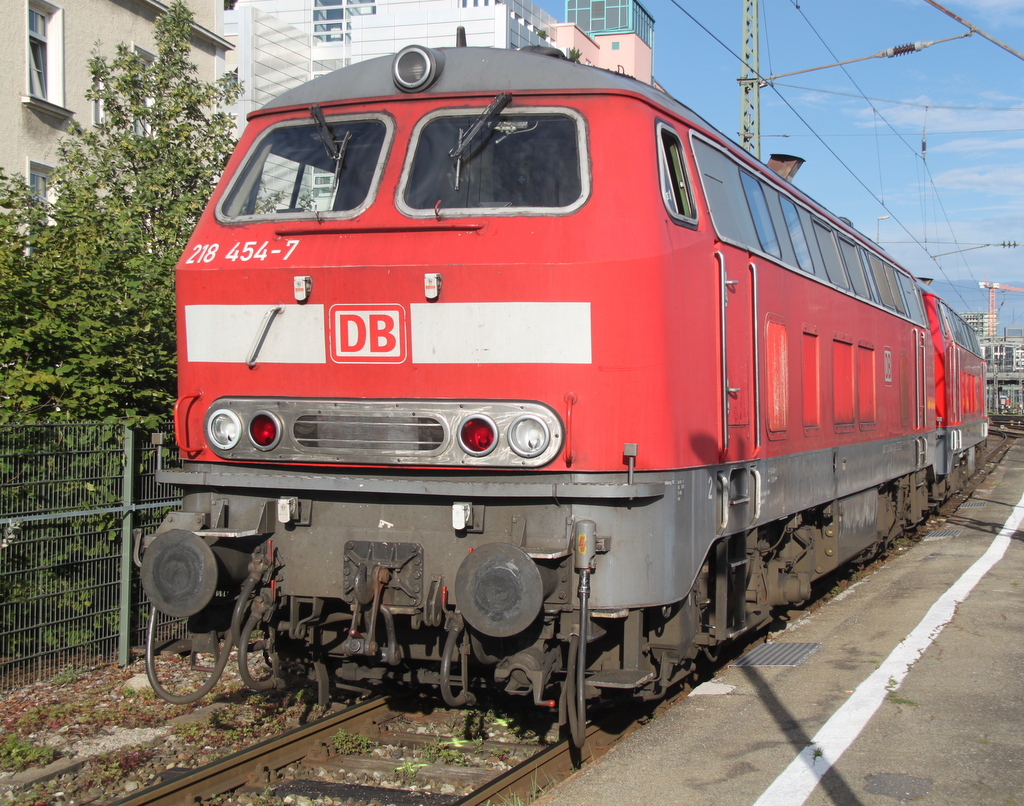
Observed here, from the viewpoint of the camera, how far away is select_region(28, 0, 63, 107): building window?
58.4ft

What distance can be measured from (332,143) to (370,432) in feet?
5.51

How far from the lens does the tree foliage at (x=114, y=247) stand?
7691 mm

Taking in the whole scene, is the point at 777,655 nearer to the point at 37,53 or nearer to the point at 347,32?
the point at 37,53


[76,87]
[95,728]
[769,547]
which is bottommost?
[95,728]

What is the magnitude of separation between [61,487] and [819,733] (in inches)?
213

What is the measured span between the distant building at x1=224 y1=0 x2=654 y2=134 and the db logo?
1895 cm

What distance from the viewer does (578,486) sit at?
15.7 feet

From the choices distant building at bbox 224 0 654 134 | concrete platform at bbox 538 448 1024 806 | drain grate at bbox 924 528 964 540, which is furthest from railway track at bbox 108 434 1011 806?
distant building at bbox 224 0 654 134

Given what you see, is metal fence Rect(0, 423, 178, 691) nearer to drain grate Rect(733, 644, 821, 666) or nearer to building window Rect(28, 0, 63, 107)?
drain grate Rect(733, 644, 821, 666)

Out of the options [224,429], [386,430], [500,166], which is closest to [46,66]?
[224,429]

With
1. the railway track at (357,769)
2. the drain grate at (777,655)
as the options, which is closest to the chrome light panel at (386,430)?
the railway track at (357,769)

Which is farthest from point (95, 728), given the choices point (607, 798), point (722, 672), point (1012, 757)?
point (1012, 757)

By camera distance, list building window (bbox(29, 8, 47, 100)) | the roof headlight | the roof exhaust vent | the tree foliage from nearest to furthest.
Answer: the roof headlight → the tree foliage → the roof exhaust vent → building window (bbox(29, 8, 47, 100))

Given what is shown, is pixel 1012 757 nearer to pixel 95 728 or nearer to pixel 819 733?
pixel 819 733
